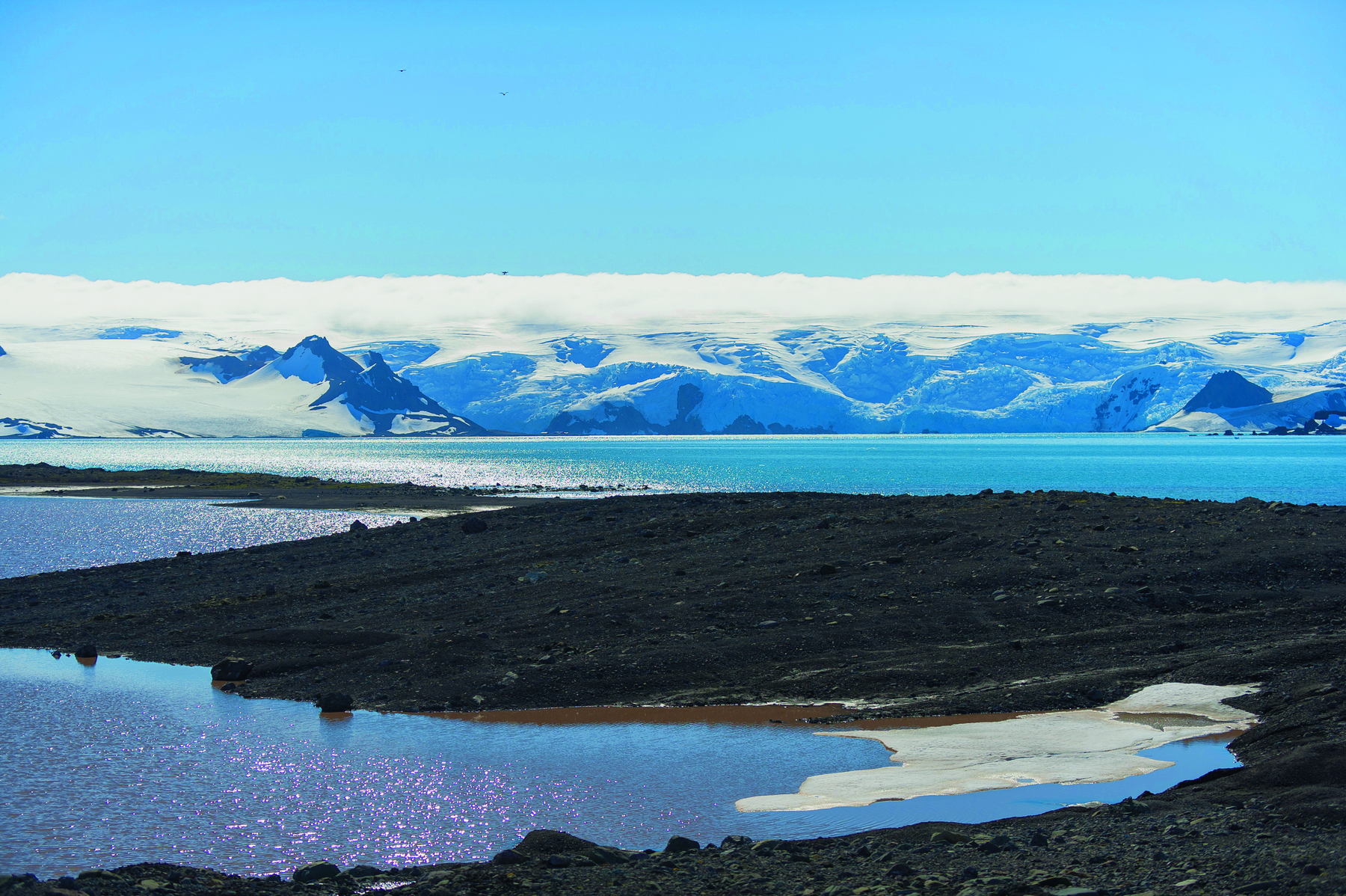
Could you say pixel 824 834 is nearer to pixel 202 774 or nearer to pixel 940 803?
pixel 940 803

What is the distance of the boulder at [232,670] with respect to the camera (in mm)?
19734

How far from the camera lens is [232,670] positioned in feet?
65.1

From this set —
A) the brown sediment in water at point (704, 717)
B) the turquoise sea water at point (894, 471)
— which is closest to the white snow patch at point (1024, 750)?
the brown sediment in water at point (704, 717)

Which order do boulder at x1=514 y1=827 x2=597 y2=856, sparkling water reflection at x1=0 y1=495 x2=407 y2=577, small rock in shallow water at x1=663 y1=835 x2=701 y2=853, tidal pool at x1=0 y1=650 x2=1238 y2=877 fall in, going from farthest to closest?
sparkling water reflection at x1=0 y1=495 x2=407 y2=577 → tidal pool at x1=0 y1=650 x2=1238 y2=877 → small rock in shallow water at x1=663 y1=835 x2=701 y2=853 → boulder at x1=514 y1=827 x2=597 y2=856

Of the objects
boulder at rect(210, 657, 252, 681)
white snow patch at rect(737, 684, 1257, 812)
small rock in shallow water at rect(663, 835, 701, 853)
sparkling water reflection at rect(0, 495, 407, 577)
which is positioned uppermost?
small rock in shallow water at rect(663, 835, 701, 853)

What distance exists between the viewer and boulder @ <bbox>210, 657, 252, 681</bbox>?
19734mm

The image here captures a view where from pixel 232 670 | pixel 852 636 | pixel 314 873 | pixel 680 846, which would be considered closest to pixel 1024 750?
pixel 680 846

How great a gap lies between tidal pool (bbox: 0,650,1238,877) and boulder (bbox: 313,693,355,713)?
0.22m

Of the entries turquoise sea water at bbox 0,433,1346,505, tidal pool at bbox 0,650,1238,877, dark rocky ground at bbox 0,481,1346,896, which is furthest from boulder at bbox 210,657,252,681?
turquoise sea water at bbox 0,433,1346,505

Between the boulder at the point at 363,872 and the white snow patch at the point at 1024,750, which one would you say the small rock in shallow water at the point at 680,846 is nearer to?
the white snow patch at the point at 1024,750

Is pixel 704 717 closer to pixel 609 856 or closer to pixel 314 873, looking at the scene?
pixel 609 856

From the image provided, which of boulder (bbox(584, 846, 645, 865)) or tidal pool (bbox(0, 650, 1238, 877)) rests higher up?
boulder (bbox(584, 846, 645, 865))

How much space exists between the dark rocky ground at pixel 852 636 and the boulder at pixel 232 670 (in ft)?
1.00

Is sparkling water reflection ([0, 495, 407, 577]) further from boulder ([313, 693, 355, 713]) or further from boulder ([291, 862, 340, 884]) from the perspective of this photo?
boulder ([291, 862, 340, 884])
